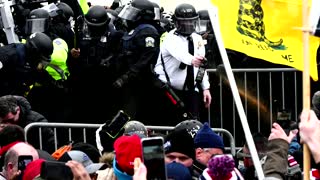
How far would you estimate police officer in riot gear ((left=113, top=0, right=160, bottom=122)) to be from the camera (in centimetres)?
1422

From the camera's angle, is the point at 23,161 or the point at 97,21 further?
the point at 97,21

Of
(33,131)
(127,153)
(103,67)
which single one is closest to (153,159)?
(127,153)

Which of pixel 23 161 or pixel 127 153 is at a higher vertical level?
pixel 127 153

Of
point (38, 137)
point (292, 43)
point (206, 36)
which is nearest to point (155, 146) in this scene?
point (292, 43)

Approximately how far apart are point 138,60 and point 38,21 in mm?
1702

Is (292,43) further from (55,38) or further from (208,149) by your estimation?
(55,38)

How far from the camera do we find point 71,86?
1481 centimetres

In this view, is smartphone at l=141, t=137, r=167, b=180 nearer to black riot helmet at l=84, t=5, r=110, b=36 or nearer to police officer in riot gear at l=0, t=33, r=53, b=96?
police officer in riot gear at l=0, t=33, r=53, b=96

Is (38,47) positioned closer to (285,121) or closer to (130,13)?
(130,13)

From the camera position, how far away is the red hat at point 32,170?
819 cm

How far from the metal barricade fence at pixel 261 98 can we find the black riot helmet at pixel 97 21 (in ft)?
5.38

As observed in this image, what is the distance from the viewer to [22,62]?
13.5 meters

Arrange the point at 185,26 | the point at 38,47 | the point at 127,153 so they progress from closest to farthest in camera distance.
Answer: the point at 127,153 < the point at 38,47 < the point at 185,26

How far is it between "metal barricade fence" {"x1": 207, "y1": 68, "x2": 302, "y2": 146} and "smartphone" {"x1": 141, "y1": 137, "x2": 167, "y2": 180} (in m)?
6.90
